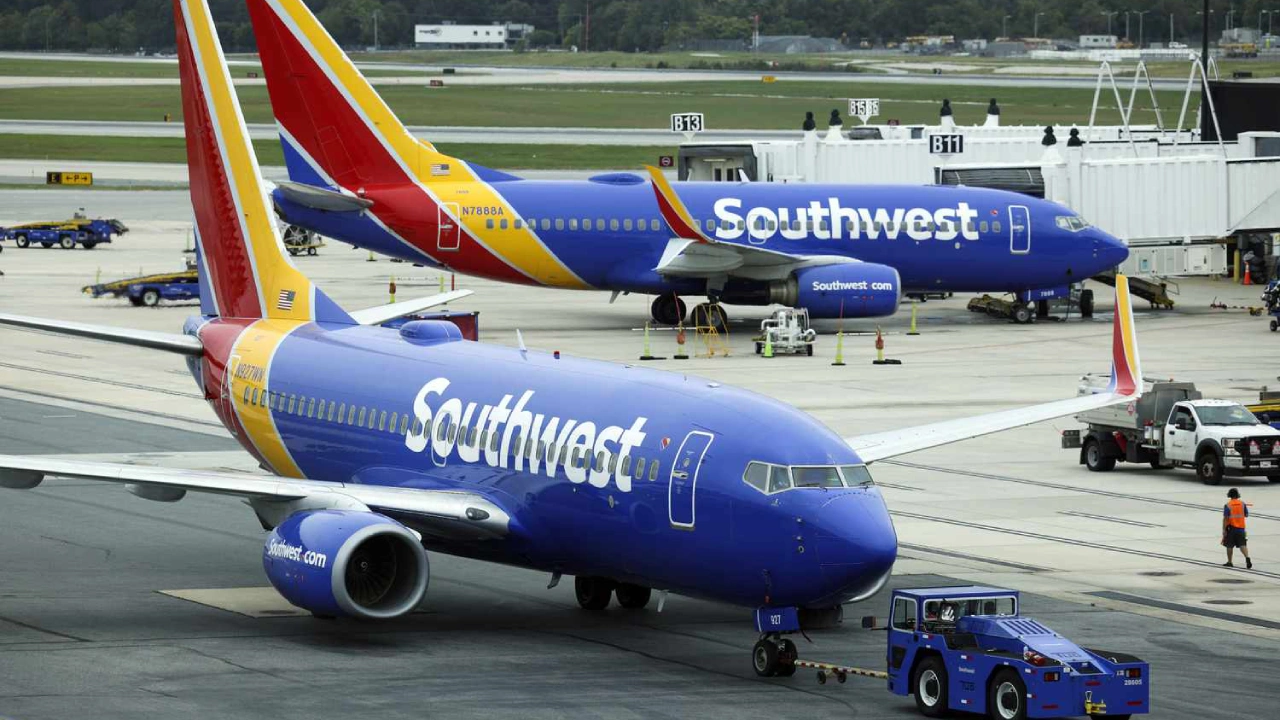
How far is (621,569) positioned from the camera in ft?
87.7

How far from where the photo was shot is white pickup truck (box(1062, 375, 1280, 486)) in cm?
4162

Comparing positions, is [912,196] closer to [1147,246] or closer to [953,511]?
[1147,246]

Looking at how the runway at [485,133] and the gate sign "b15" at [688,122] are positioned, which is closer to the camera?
the gate sign "b15" at [688,122]

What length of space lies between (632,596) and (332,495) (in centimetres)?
483

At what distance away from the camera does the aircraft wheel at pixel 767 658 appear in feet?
82.0

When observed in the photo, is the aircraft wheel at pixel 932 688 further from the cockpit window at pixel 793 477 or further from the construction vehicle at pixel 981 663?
the cockpit window at pixel 793 477

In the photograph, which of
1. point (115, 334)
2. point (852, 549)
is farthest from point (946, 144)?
point (852, 549)

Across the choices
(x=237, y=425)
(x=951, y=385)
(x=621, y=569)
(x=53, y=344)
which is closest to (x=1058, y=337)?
(x=951, y=385)

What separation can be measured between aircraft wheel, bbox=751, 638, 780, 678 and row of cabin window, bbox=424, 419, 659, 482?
2586 mm

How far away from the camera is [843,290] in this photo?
64.6 meters

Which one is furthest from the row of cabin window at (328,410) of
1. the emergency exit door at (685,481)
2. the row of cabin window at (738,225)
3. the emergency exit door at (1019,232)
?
the emergency exit door at (1019,232)

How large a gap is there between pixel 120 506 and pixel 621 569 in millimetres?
15915

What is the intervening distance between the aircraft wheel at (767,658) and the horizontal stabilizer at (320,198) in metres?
41.5

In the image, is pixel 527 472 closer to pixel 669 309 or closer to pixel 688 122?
pixel 669 309
